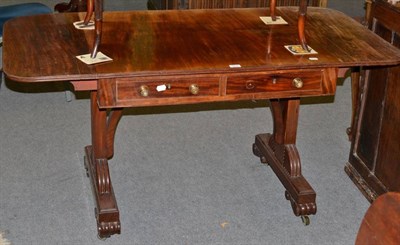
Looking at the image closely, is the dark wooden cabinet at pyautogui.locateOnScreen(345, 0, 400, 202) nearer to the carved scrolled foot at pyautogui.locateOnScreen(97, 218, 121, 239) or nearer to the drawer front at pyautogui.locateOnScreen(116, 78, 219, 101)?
the drawer front at pyautogui.locateOnScreen(116, 78, 219, 101)

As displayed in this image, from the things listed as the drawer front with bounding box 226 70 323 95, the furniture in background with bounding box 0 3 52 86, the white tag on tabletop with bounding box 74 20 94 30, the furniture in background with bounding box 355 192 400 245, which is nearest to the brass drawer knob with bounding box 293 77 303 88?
the drawer front with bounding box 226 70 323 95

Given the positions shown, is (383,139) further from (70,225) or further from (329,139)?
(70,225)

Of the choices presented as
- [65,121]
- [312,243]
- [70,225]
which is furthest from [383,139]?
[65,121]

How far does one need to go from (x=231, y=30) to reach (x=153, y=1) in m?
2.96

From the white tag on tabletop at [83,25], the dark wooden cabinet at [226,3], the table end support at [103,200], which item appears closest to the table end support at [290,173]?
the table end support at [103,200]

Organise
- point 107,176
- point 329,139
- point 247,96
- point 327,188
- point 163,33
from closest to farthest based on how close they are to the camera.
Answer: point 247,96
point 163,33
point 107,176
point 327,188
point 329,139

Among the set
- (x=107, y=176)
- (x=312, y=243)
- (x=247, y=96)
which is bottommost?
(x=312, y=243)

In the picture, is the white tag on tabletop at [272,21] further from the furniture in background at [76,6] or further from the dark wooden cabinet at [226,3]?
the dark wooden cabinet at [226,3]

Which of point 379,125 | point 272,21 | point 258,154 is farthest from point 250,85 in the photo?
point 258,154

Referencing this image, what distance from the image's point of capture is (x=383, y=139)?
118 inches

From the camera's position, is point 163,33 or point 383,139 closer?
point 163,33

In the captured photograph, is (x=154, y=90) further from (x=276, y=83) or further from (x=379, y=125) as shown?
(x=379, y=125)

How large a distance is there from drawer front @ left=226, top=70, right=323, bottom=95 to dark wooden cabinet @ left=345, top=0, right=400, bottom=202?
20.3 inches

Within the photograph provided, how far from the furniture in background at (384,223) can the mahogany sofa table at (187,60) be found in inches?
45.8
